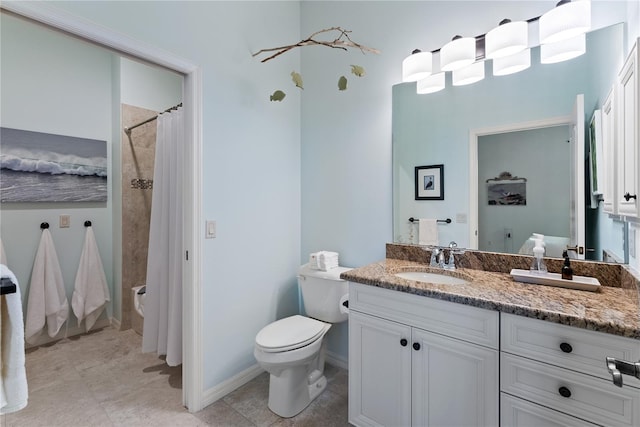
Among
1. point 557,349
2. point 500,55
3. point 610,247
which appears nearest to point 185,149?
point 500,55

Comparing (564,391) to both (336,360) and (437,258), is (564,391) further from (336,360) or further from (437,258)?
(336,360)

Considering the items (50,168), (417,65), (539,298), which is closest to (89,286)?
(50,168)

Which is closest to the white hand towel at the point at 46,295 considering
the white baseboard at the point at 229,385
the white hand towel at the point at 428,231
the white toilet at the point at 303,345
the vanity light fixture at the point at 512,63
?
the white baseboard at the point at 229,385

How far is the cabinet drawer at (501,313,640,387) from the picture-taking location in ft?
2.90

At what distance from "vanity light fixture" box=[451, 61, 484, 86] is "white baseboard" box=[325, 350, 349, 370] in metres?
2.02

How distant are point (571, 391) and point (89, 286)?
11.4 feet

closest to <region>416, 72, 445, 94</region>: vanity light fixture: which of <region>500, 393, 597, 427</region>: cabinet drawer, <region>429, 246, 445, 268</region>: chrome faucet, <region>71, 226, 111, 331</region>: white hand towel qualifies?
<region>429, 246, 445, 268</region>: chrome faucet

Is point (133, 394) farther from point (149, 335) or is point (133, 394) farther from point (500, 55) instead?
point (500, 55)

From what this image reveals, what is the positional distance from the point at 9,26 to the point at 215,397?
3.25 meters

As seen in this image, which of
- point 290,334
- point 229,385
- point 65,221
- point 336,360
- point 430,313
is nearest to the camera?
point 430,313

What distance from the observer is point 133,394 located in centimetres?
187

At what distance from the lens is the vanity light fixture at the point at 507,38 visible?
56.7 inches

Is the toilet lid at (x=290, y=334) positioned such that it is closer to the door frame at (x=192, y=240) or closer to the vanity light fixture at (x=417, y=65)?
the door frame at (x=192, y=240)

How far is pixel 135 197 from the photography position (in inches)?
112
